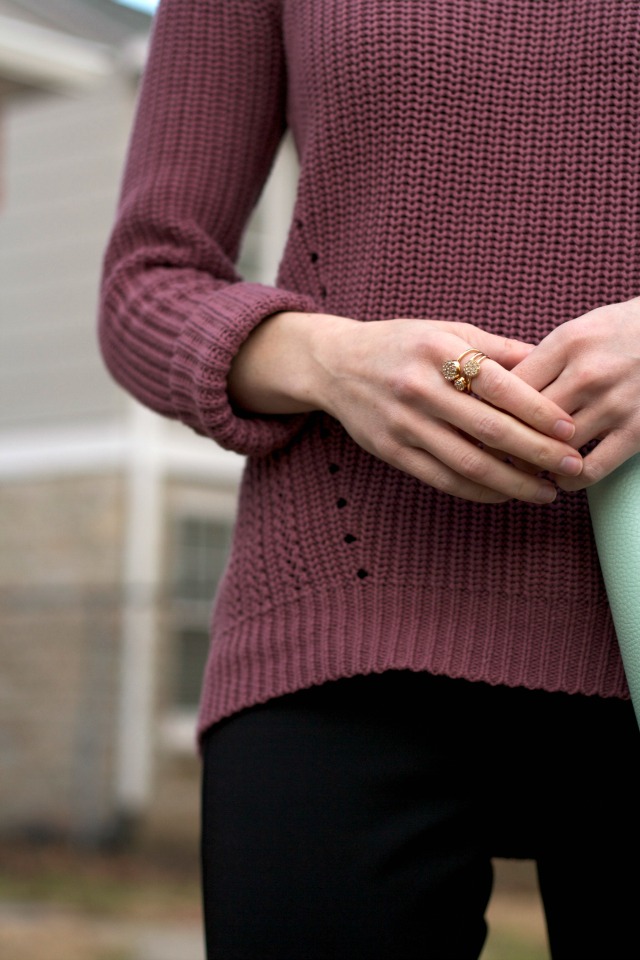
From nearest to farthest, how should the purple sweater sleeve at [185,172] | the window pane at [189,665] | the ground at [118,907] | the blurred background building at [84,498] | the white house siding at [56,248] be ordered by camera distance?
the purple sweater sleeve at [185,172] < the ground at [118,907] < the blurred background building at [84,498] < the window pane at [189,665] < the white house siding at [56,248]

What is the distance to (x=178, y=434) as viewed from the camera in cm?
976

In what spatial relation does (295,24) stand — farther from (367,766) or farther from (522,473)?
(367,766)

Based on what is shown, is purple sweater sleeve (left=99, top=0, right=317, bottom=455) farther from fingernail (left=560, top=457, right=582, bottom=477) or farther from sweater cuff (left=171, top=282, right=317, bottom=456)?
fingernail (left=560, top=457, right=582, bottom=477)

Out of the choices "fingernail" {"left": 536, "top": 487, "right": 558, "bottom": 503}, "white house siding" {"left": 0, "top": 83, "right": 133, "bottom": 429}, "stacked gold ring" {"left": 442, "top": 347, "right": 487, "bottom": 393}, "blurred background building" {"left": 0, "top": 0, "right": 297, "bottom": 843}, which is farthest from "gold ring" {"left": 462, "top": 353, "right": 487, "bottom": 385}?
"white house siding" {"left": 0, "top": 83, "right": 133, "bottom": 429}

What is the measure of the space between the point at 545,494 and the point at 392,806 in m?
0.29

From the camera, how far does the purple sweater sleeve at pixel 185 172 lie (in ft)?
3.84

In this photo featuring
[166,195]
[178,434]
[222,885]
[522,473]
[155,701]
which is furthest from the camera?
[178,434]

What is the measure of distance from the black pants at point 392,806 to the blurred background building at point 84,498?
308 inches

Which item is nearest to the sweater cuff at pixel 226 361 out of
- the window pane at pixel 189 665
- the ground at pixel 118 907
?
the ground at pixel 118 907

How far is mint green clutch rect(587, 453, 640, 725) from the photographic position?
0.92m

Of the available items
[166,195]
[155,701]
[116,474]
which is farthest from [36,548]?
[166,195]

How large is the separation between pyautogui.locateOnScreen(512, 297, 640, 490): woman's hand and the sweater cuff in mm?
265

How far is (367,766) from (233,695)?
15 centimetres

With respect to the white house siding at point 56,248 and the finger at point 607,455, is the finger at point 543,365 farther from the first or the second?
the white house siding at point 56,248
